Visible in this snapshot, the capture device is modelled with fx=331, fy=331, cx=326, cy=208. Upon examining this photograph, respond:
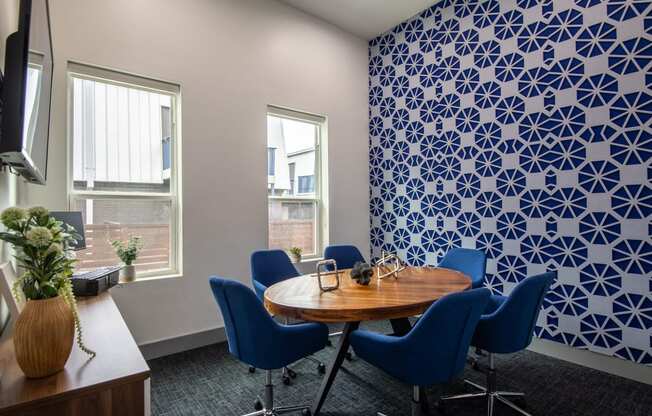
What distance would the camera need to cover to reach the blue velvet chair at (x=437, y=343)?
162 centimetres

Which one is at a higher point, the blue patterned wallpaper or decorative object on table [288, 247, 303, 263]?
the blue patterned wallpaper

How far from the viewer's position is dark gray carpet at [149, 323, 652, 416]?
7.54ft

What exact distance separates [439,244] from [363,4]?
3167mm

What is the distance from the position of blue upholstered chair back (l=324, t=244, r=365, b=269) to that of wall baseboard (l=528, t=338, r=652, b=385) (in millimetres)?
1950

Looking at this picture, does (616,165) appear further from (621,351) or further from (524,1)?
(524,1)

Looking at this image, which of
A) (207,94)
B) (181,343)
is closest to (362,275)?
(181,343)

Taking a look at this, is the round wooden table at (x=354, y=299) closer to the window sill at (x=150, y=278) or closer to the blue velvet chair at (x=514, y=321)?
the blue velvet chair at (x=514, y=321)

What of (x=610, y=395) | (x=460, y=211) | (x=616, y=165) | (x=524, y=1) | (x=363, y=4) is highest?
(x=363, y=4)

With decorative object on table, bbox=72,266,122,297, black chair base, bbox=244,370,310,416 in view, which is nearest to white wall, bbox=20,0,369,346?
decorative object on table, bbox=72,266,122,297

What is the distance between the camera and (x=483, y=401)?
7.77 feet

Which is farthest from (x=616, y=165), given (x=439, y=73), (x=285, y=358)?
(x=285, y=358)

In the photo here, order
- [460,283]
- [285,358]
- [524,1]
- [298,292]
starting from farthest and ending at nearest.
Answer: [524,1], [460,283], [298,292], [285,358]

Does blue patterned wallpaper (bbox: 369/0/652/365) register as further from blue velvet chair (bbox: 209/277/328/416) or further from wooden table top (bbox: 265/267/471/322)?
blue velvet chair (bbox: 209/277/328/416)

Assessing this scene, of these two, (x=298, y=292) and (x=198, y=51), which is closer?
(x=298, y=292)
